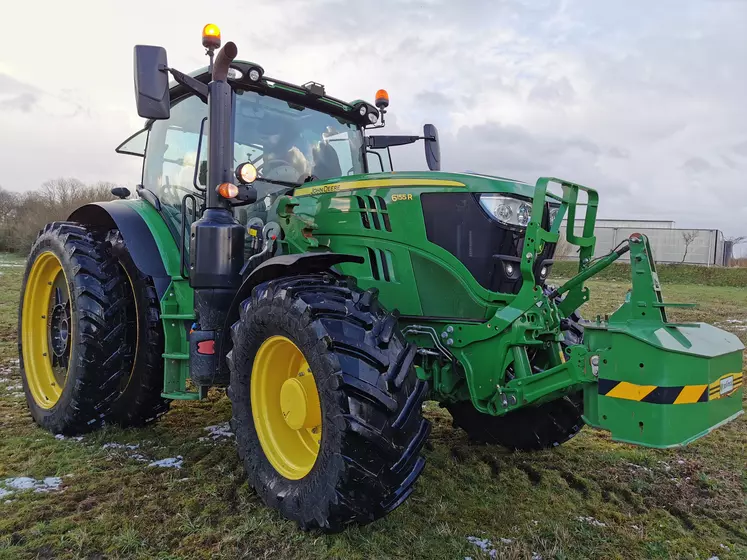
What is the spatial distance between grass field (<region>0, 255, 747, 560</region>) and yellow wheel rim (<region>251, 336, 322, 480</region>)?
0.31 meters

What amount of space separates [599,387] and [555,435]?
1.40 meters

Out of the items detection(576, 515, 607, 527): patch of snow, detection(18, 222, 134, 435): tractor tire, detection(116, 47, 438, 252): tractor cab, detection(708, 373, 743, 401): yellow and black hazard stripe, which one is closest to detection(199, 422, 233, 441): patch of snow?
detection(18, 222, 134, 435): tractor tire

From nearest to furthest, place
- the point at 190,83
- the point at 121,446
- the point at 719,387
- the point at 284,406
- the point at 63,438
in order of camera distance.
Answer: the point at 719,387, the point at 284,406, the point at 190,83, the point at 121,446, the point at 63,438

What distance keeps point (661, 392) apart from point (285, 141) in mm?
2886

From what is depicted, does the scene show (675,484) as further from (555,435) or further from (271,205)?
(271,205)

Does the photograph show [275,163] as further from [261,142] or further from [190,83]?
[190,83]

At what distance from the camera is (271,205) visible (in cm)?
390

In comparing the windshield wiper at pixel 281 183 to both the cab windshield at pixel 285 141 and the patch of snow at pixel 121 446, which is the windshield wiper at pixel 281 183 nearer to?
the cab windshield at pixel 285 141

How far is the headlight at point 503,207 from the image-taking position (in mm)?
3061

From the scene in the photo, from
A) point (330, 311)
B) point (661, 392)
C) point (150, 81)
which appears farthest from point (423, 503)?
point (150, 81)

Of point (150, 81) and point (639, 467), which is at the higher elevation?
point (150, 81)

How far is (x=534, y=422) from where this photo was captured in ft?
12.5

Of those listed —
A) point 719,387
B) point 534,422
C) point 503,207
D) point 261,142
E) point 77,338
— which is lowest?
point 534,422

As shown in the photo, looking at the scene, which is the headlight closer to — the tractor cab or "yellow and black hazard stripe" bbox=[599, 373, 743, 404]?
"yellow and black hazard stripe" bbox=[599, 373, 743, 404]
